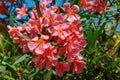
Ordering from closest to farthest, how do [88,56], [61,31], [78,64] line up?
[61,31] → [78,64] → [88,56]

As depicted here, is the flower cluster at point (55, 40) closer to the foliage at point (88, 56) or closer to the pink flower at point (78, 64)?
the pink flower at point (78, 64)

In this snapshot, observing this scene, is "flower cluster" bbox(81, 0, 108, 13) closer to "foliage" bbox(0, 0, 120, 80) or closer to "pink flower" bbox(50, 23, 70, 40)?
"foliage" bbox(0, 0, 120, 80)

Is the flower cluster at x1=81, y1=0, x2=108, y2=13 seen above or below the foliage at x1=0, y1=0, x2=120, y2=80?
above

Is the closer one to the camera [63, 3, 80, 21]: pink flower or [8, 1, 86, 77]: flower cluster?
[8, 1, 86, 77]: flower cluster

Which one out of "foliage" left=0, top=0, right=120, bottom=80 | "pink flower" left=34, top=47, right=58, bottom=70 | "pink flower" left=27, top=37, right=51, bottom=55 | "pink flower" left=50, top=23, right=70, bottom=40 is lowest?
"foliage" left=0, top=0, right=120, bottom=80

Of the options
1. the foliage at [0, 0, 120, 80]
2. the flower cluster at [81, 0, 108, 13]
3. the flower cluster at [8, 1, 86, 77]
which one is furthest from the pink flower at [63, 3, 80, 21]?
the flower cluster at [81, 0, 108, 13]

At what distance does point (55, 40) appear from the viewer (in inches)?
81.7

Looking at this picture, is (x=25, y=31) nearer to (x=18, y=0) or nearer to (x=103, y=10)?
(x=103, y=10)

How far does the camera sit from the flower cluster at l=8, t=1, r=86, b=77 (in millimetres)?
2021

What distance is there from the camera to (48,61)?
6.66 ft

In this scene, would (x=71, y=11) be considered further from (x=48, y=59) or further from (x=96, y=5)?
(x=96, y=5)

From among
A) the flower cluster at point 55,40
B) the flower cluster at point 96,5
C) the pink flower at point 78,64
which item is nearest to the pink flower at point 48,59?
the flower cluster at point 55,40

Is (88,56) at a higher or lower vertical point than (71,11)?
lower

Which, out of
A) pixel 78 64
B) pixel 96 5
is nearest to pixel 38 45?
pixel 78 64
